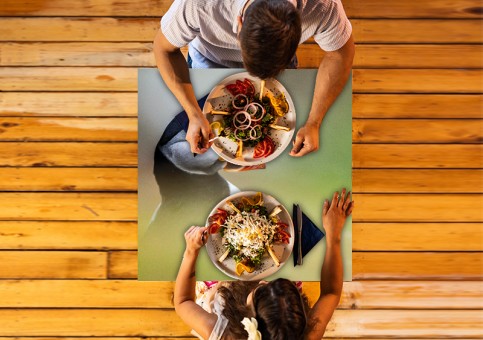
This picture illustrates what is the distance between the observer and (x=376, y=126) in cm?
274

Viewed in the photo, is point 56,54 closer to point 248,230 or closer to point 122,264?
point 122,264

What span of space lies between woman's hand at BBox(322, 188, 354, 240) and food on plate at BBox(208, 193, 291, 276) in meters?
0.19

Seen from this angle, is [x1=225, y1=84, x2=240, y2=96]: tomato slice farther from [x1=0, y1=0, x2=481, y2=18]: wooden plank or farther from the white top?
[x1=0, y1=0, x2=481, y2=18]: wooden plank

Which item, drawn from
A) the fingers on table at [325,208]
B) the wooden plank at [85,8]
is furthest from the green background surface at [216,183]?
the wooden plank at [85,8]

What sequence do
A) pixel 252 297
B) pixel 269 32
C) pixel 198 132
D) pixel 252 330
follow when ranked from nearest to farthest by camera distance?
pixel 269 32, pixel 252 330, pixel 252 297, pixel 198 132

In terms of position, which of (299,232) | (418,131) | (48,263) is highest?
(418,131)

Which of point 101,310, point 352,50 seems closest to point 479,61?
point 352,50

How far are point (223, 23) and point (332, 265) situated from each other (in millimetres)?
1158

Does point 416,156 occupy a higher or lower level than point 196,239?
higher

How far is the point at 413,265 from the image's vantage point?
2738 millimetres

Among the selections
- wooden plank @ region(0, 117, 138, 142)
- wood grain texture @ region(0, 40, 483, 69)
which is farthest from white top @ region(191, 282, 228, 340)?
wood grain texture @ region(0, 40, 483, 69)

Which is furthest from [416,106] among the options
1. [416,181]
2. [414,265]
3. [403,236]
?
[414,265]

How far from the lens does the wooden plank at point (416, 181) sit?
2.73 metres

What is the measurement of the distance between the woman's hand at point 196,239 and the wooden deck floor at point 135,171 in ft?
2.77
